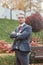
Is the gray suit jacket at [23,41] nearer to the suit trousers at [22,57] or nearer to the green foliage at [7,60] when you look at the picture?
the suit trousers at [22,57]

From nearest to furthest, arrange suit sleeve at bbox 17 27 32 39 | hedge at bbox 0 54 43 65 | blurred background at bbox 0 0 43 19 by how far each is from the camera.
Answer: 1. suit sleeve at bbox 17 27 32 39
2. hedge at bbox 0 54 43 65
3. blurred background at bbox 0 0 43 19

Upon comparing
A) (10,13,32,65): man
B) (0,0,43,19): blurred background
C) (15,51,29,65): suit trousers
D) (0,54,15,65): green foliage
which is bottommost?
(0,54,15,65): green foliage

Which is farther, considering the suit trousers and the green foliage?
the green foliage

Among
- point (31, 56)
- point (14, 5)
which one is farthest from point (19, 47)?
point (14, 5)

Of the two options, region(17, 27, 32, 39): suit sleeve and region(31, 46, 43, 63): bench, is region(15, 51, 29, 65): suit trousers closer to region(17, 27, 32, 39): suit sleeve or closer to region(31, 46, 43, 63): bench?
region(17, 27, 32, 39): suit sleeve

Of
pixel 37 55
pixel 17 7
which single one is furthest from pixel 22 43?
pixel 17 7

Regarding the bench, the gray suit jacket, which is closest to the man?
the gray suit jacket

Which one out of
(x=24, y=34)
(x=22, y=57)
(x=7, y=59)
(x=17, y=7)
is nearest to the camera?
(x=24, y=34)

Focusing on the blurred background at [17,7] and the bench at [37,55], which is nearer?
the bench at [37,55]

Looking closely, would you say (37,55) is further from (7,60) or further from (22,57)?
(22,57)

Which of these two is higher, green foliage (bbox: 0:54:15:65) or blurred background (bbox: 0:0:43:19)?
blurred background (bbox: 0:0:43:19)

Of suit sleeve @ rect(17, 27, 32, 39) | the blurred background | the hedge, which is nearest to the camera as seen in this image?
suit sleeve @ rect(17, 27, 32, 39)

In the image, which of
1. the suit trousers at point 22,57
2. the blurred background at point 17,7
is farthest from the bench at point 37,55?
the blurred background at point 17,7

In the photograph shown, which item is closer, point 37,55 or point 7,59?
point 7,59
